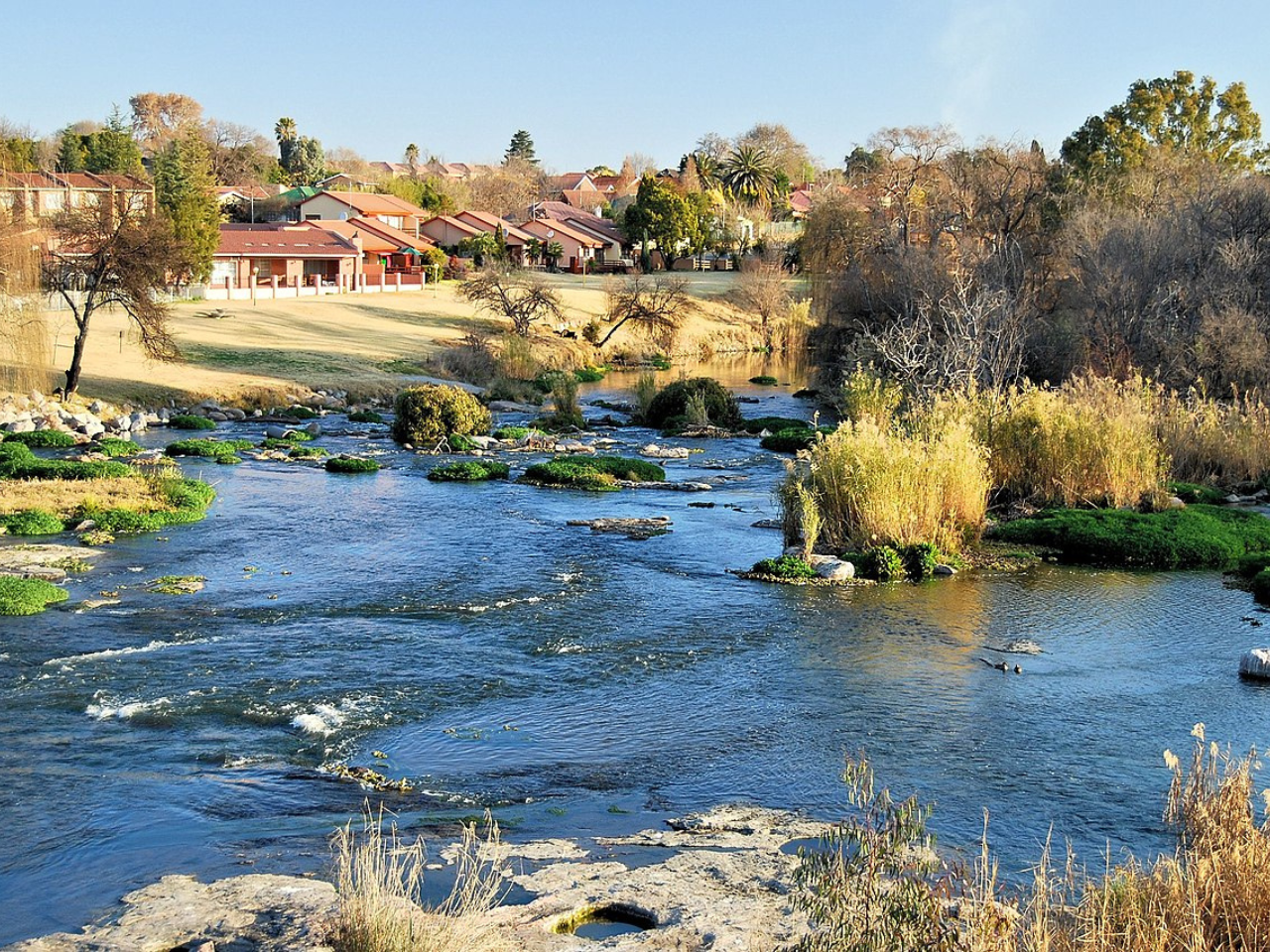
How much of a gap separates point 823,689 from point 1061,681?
10.8 feet

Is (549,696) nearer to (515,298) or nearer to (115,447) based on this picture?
(115,447)

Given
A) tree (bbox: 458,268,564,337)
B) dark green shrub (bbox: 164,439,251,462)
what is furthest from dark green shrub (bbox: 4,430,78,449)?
tree (bbox: 458,268,564,337)

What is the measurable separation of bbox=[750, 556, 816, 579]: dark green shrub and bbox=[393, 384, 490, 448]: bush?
16.9 metres

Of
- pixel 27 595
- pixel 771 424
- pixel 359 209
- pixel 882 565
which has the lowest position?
pixel 27 595

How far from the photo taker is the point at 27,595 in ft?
64.3

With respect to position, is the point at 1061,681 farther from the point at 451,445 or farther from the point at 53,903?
the point at 451,445

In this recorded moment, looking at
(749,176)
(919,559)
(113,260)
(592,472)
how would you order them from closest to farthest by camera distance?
(919,559)
(592,472)
(113,260)
(749,176)

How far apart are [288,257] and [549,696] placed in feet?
237

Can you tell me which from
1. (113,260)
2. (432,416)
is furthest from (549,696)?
(113,260)

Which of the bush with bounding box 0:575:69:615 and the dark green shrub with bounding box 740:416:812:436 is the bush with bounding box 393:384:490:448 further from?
the bush with bounding box 0:575:69:615

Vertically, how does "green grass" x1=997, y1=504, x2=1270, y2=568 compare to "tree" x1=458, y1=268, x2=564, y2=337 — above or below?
below

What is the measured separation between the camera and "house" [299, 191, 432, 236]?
331 ft

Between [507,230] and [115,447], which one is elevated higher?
[507,230]

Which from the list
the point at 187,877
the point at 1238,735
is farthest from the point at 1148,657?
the point at 187,877
